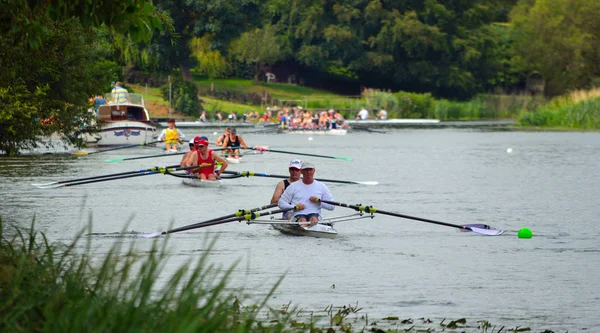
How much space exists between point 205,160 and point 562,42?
69438 mm

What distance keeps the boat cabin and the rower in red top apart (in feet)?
68.1

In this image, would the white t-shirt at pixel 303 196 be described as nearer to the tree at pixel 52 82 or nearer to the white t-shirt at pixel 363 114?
the tree at pixel 52 82

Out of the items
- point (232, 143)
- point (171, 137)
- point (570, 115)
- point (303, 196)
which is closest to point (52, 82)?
point (232, 143)

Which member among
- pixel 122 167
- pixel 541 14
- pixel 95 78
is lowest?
pixel 122 167

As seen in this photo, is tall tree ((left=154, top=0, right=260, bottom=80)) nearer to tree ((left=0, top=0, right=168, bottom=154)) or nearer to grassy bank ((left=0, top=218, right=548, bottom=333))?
tree ((left=0, top=0, right=168, bottom=154))

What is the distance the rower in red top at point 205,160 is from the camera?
87.7ft

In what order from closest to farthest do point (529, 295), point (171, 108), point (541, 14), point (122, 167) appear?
point (529, 295) → point (122, 167) → point (171, 108) → point (541, 14)

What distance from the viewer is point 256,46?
95438 millimetres

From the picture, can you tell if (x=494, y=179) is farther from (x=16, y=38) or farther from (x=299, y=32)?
(x=299, y=32)

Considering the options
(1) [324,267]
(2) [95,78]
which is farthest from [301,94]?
(1) [324,267]

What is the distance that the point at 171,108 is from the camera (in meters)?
81.5

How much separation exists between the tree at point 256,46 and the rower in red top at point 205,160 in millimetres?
66421

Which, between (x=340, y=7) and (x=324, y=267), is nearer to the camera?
(x=324, y=267)

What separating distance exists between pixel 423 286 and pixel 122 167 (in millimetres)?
23527
